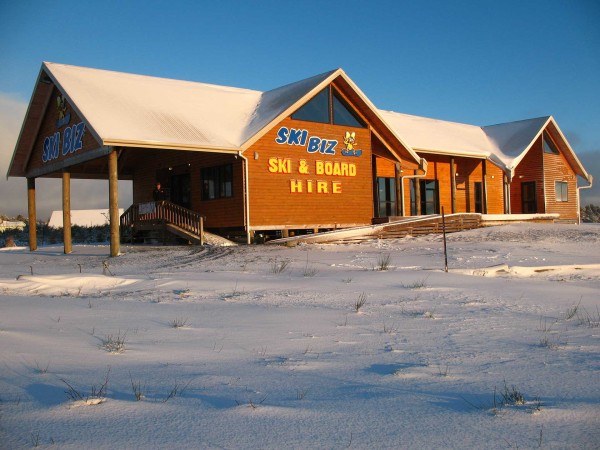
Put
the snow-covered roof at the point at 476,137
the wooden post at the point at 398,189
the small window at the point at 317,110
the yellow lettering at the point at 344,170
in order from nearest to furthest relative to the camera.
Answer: the small window at the point at 317,110
the yellow lettering at the point at 344,170
the wooden post at the point at 398,189
the snow-covered roof at the point at 476,137

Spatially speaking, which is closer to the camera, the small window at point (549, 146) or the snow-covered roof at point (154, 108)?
the snow-covered roof at point (154, 108)

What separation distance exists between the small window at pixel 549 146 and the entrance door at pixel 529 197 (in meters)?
2.09

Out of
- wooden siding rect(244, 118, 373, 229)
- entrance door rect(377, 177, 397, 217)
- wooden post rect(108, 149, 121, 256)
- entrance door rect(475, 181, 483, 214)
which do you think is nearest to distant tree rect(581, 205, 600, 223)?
entrance door rect(475, 181, 483, 214)

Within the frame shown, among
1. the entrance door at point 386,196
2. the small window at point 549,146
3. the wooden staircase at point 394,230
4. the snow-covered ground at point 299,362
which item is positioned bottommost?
the snow-covered ground at point 299,362

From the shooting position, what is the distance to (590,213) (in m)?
58.2

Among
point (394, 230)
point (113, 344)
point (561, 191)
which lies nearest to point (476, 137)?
point (561, 191)

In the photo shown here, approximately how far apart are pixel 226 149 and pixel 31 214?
970cm

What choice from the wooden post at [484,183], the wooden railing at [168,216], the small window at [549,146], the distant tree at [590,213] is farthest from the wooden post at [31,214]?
the distant tree at [590,213]

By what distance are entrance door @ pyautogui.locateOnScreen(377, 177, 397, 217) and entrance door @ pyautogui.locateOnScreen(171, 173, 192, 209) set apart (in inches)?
358

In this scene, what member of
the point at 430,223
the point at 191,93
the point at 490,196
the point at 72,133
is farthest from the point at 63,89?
the point at 490,196

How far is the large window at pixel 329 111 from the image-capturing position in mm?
23395

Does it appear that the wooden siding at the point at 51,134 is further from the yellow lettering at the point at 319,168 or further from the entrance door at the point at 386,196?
the entrance door at the point at 386,196

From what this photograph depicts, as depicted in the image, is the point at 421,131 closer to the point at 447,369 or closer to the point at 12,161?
the point at 12,161

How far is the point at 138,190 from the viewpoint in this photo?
92.4ft
